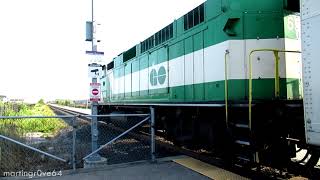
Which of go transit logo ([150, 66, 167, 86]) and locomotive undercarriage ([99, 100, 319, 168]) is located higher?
go transit logo ([150, 66, 167, 86])

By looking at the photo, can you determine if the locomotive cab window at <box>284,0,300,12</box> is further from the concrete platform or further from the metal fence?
the metal fence

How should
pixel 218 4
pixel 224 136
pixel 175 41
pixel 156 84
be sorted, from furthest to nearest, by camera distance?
1. pixel 156 84
2. pixel 175 41
3. pixel 218 4
4. pixel 224 136

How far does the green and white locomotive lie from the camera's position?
655cm

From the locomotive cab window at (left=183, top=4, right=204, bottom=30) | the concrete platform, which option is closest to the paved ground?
the concrete platform

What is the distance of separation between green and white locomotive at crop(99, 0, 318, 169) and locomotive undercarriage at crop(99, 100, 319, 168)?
0.02 meters

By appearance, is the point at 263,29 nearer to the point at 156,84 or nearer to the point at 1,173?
the point at 156,84

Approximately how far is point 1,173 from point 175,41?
6.08 metres

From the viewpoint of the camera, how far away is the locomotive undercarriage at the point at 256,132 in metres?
6.21

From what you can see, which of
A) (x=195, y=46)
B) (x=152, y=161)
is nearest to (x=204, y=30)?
(x=195, y=46)

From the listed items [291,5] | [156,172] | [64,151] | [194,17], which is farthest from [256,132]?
[64,151]

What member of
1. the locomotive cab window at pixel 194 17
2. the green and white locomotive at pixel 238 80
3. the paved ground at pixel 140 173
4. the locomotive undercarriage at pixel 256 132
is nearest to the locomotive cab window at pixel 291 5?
the green and white locomotive at pixel 238 80

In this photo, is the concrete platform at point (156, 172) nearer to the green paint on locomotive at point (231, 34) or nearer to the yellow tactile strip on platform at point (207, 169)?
the yellow tactile strip on platform at point (207, 169)

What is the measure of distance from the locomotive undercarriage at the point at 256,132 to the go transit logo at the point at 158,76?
3.08 metres

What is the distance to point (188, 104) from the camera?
29.9ft
